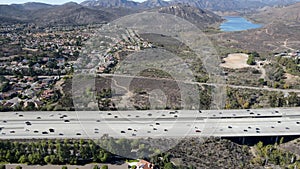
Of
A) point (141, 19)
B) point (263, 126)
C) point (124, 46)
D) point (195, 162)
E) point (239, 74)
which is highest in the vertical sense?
point (141, 19)

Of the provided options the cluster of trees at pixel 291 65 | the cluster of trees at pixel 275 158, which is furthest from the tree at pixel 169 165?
the cluster of trees at pixel 291 65

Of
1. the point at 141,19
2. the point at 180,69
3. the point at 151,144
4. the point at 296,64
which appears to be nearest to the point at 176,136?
the point at 151,144

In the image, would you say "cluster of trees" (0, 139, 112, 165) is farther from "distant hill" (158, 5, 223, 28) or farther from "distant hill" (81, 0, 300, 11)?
"distant hill" (81, 0, 300, 11)

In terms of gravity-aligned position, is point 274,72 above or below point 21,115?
above

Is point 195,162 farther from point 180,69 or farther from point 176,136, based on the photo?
point 180,69

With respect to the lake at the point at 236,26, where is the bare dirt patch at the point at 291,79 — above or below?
below

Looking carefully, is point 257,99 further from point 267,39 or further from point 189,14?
point 189,14

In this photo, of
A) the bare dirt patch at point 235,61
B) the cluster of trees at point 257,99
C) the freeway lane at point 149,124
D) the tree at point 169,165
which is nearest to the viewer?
the tree at point 169,165

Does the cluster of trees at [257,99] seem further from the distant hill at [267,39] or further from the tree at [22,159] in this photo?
the distant hill at [267,39]
